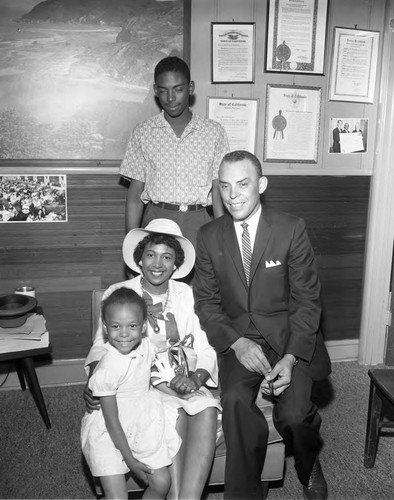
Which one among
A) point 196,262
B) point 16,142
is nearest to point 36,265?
point 16,142

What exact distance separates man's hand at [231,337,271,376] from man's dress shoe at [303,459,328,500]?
0.46 m

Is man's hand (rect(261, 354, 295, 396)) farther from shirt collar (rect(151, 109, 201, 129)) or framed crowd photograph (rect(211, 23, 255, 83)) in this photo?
framed crowd photograph (rect(211, 23, 255, 83))

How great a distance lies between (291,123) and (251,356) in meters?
1.64

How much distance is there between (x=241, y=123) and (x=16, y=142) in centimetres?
130

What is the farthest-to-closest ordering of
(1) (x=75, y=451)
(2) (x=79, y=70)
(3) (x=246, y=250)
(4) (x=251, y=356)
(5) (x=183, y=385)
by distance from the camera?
1. (2) (x=79, y=70)
2. (1) (x=75, y=451)
3. (3) (x=246, y=250)
4. (4) (x=251, y=356)
5. (5) (x=183, y=385)

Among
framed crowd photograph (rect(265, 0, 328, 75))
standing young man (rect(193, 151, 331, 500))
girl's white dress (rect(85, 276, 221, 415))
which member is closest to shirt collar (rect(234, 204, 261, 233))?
standing young man (rect(193, 151, 331, 500))

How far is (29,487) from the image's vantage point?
2230mm

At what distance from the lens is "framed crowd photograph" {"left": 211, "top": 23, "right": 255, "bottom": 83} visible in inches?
117

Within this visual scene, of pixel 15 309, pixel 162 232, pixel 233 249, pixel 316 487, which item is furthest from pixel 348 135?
pixel 15 309

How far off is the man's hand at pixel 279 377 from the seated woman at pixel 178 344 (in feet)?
0.71

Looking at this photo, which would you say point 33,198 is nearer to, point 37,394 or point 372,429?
point 37,394

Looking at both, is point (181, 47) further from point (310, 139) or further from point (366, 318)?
point (366, 318)

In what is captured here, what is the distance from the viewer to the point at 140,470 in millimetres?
1763

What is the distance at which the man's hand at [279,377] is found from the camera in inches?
80.6
